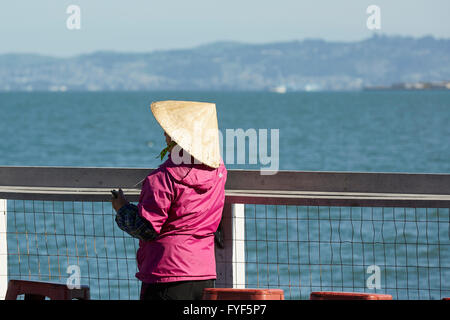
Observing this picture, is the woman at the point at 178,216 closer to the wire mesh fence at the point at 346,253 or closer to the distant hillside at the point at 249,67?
the wire mesh fence at the point at 346,253

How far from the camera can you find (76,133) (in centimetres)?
6284

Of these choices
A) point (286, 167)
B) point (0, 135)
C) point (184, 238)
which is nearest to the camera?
point (184, 238)

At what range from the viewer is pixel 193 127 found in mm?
4328

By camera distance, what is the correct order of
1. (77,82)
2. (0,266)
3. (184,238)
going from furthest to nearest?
1. (77,82)
2. (0,266)
3. (184,238)

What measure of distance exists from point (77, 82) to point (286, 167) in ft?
414

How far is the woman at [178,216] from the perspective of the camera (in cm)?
409

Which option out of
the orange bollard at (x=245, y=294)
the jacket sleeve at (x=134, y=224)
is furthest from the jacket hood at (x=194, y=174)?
the orange bollard at (x=245, y=294)

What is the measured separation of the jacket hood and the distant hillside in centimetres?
14561

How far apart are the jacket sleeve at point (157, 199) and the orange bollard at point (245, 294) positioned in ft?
1.59

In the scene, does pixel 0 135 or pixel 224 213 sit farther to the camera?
pixel 0 135

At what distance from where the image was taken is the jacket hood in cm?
411

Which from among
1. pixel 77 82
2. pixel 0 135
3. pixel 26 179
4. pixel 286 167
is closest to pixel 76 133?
pixel 0 135
